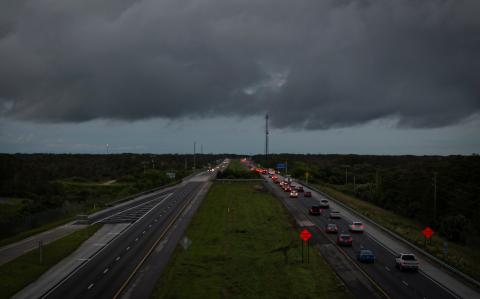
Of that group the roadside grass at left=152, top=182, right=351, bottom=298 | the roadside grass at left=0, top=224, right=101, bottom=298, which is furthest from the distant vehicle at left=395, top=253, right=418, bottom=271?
the roadside grass at left=0, top=224, right=101, bottom=298

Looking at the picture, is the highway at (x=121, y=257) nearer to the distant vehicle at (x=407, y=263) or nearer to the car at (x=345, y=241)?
the car at (x=345, y=241)

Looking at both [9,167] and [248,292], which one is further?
[9,167]

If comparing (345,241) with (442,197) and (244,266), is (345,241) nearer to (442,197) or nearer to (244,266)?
(244,266)

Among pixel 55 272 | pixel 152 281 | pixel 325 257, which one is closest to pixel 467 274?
pixel 325 257

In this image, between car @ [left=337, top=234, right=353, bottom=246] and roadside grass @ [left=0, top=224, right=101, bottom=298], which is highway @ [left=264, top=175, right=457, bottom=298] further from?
roadside grass @ [left=0, top=224, right=101, bottom=298]

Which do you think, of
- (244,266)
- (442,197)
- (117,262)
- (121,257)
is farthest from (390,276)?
(442,197)

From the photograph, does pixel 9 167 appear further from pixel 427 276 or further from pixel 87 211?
pixel 427 276

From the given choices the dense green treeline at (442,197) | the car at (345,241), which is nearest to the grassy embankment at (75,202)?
the car at (345,241)

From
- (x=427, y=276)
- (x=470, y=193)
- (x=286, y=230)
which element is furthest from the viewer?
(x=470, y=193)
